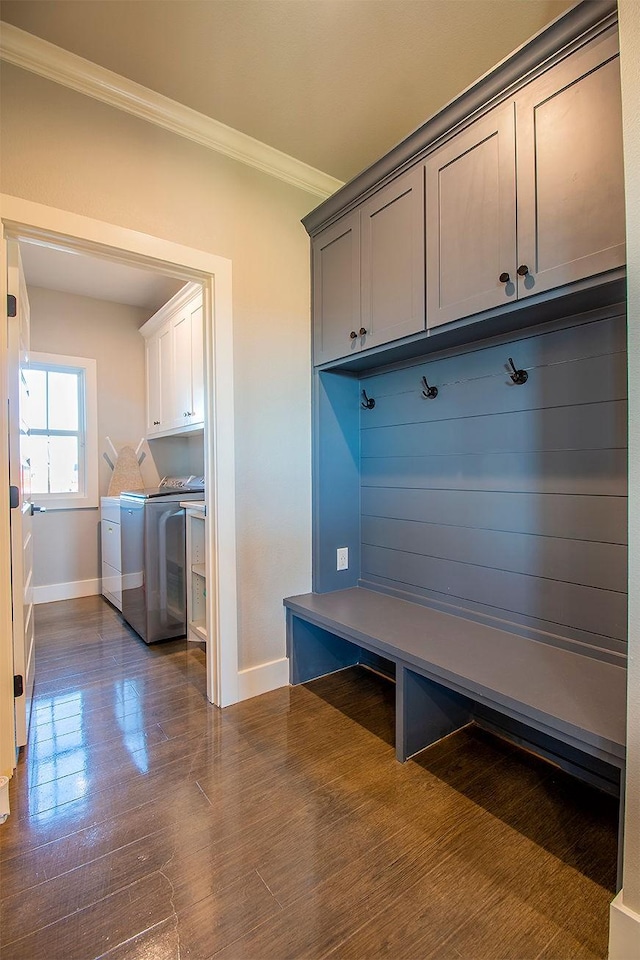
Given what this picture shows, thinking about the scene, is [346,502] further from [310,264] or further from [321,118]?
[321,118]

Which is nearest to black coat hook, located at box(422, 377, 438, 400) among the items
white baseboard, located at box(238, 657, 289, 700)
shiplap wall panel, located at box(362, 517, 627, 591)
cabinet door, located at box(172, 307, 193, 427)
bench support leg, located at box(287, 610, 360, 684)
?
shiplap wall panel, located at box(362, 517, 627, 591)

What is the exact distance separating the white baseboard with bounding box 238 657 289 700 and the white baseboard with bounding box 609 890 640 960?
1.61 m

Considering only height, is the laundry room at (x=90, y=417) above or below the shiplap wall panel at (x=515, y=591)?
above

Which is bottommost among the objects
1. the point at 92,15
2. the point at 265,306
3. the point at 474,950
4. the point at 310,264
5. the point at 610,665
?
the point at 474,950

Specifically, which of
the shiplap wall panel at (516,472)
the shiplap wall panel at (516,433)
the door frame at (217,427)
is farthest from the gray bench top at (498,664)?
the shiplap wall panel at (516,433)

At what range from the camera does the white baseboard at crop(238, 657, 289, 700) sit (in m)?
2.26

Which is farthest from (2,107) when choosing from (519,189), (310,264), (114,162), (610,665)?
(610,665)

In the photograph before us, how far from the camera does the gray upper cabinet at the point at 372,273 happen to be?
187 cm

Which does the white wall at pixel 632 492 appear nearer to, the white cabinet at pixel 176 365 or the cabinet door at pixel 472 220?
the cabinet door at pixel 472 220

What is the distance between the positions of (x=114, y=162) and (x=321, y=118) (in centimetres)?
93

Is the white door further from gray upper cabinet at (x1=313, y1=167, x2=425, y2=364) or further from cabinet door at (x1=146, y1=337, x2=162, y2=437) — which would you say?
cabinet door at (x1=146, y1=337, x2=162, y2=437)

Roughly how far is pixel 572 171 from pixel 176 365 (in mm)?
3027

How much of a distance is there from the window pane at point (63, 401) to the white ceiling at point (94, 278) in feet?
2.58

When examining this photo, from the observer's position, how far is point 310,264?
248 centimetres
